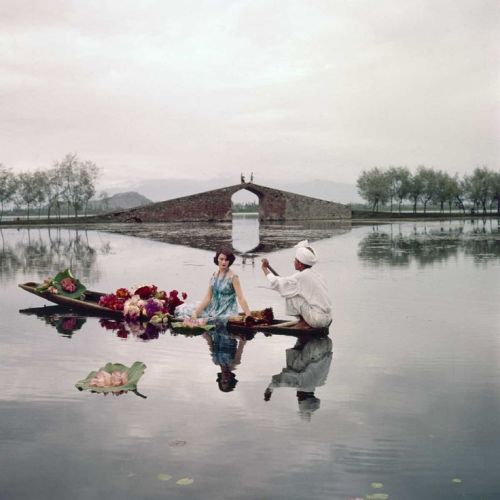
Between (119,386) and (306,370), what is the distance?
2.01 metres

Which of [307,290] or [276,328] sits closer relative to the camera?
[307,290]

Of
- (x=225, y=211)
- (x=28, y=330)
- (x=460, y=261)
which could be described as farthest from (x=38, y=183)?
(x=28, y=330)

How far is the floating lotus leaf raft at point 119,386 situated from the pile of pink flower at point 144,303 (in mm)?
3159

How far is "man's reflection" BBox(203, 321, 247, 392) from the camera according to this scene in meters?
6.29

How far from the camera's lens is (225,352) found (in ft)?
25.0

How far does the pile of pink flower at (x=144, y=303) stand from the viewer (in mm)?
9672

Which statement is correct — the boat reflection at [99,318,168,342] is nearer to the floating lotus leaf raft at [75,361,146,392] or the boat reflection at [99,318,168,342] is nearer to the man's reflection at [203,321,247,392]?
the man's reflection at [203,321,247,392]

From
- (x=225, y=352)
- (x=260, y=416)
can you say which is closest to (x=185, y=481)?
(x=260, y=416)

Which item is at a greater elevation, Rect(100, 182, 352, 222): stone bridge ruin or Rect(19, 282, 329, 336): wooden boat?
Rect(100, 182, 352, 222): stone bridge ruin

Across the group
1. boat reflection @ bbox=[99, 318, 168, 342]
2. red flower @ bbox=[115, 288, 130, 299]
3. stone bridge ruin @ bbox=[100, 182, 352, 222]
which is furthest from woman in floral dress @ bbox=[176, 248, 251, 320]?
stone bridge ruin @ bbox=[100, 182, 352, 222]

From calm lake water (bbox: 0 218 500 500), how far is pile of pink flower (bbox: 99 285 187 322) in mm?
459

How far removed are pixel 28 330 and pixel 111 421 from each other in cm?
450

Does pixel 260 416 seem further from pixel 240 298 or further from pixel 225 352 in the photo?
pixel 240 298

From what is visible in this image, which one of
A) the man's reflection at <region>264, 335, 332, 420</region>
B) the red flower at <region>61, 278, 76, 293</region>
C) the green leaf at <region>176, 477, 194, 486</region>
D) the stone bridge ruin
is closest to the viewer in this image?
the green leaf at <region>176, 477, 194, 486</region>
